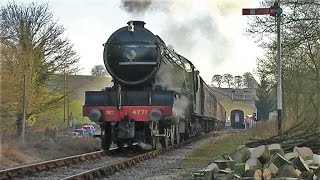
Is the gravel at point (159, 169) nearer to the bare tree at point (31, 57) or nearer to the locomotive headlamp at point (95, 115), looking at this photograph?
the locomotive headlamp at point (95, 115)

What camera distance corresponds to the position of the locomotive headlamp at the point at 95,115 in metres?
16.0

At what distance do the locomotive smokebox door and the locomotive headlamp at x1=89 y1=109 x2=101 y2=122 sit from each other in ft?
2.40

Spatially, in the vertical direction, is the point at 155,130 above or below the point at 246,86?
below

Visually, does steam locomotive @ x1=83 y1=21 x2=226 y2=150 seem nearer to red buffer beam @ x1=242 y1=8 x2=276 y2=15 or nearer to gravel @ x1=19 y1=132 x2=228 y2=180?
gravel @ x1=19 y1=132 x2=228 y2=180

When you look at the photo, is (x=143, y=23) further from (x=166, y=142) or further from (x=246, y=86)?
(x=246, y=86)

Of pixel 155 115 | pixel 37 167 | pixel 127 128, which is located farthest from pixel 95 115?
pixel 37 167

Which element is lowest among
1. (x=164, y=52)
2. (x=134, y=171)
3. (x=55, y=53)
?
(x=134, y=171)

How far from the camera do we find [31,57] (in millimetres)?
30391

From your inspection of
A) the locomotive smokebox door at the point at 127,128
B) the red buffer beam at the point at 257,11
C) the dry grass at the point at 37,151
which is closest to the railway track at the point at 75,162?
the locomotive smokebox door at the point at 127,128

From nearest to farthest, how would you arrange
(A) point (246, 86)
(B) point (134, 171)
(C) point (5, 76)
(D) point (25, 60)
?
(B) point (134, 171)
(C) point (5, 76)
(D) point (25, 60)
(A) point (246, 86)

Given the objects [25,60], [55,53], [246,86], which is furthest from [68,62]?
[246,86]

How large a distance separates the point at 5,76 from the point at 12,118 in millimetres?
3197

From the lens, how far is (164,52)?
17.4 metres

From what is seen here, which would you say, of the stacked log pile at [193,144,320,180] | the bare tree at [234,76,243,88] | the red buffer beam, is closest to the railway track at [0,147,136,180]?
the stacked log pile at [193,144,320,180]
